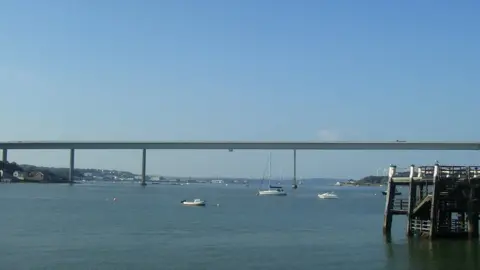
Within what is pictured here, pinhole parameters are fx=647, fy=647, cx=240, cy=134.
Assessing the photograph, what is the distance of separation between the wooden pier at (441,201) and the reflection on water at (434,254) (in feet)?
3.32

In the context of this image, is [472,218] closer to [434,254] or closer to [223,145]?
[434,254]

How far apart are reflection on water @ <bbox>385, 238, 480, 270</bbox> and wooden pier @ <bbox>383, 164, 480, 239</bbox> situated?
3.32ft

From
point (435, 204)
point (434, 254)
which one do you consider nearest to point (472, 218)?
point (435, 204)

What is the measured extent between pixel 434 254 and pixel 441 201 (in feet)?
15.5

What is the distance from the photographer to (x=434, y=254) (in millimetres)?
31656

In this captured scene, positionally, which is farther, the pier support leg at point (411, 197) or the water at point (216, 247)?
the pier support leg at point (411, 197)

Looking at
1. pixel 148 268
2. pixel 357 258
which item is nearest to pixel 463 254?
pixel 357 258

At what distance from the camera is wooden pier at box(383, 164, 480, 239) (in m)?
34.8

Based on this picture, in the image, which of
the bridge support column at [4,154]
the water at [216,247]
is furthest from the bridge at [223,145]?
the water at [216,247]

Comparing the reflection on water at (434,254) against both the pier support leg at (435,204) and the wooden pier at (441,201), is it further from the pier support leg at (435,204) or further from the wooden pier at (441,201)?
the wooden pier at (441,201)

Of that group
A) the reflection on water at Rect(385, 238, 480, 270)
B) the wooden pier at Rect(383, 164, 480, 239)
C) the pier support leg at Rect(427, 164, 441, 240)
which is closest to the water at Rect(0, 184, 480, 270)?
the reflection on water at Rect(385, 238, 480, 270)

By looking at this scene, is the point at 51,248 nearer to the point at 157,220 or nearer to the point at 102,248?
the point at 102,248

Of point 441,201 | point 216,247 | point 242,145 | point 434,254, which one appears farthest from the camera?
point 242,145

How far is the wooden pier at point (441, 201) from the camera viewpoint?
1372 inches
